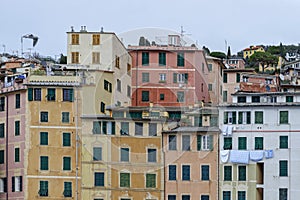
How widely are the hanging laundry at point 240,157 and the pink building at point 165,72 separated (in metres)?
9.62

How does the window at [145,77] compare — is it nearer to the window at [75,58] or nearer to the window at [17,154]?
the window at [75,58]

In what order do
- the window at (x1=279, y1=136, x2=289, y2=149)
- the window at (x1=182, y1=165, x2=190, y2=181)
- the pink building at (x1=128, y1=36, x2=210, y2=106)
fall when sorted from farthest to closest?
1. the pink building at (x1=128, y1=36, x2=210, y2=106)
2. the window at (x1=182, y1=165, x2=190, y2=181)
3. the window at (x1=279, y1=136, x2=289, y2=149)

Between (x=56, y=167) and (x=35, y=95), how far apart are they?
432cm

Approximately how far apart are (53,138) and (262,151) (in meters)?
11.8

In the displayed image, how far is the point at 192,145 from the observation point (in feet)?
166

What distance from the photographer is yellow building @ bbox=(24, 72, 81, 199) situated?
51.2 m

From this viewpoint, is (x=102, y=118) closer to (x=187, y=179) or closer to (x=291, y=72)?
(x=187, y=179)

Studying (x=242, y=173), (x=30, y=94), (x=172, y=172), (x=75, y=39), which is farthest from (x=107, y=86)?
(x=242, y=173)

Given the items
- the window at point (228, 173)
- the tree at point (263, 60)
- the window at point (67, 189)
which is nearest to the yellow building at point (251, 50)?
the tree at point (263, 60)

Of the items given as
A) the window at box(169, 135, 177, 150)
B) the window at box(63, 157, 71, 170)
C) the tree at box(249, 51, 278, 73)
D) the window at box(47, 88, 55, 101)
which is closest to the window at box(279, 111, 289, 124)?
the window at box(169, 135, 177, 150)

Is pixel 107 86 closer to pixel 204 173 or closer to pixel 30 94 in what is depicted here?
pixel 30 94

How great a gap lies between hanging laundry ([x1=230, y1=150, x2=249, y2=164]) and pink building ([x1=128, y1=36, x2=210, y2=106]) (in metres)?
9.62

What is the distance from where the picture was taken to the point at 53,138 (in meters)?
51.5

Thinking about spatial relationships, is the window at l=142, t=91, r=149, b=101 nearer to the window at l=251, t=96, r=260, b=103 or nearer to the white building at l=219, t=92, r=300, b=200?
the white building at l=219, t=92, r=300, b=200
